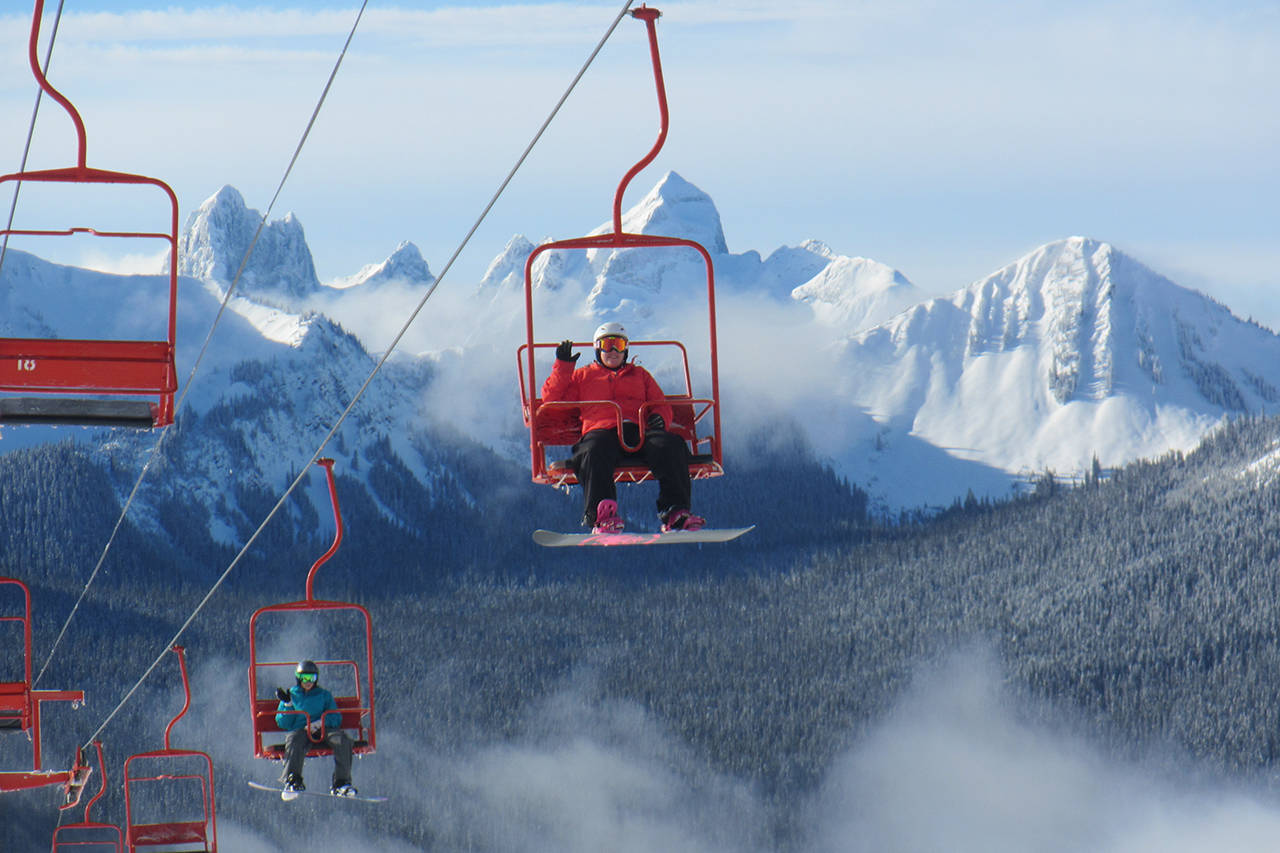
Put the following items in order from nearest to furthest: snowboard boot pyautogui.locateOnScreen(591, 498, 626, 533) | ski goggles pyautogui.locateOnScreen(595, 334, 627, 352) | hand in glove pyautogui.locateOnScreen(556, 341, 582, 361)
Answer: snowboard boot pyautogui.locateOnScreen(591, 498, 626, 533) < ski goggles pyautogui.locateOnScreen(595, 334, 627, 352) < hand in glove pyautogui.locateOnScreen(556, 341, 582, 361)

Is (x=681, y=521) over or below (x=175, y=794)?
over

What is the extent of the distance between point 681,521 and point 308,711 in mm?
7899

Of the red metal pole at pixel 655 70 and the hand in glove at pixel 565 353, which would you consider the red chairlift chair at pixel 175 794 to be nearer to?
the hand in glove at pixel 565 353

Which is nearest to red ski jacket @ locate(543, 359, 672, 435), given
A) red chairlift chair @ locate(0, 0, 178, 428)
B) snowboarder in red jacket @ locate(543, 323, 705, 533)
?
snowboarder in red jacket @ locate(543, 323, 705, 533)

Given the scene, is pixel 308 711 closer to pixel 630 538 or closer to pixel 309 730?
pixel 309 730

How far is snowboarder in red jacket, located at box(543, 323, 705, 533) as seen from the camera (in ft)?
54.9

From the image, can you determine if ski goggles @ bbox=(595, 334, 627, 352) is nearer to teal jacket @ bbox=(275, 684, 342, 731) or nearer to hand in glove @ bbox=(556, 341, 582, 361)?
hand in glove @ bbox=(556, 341, 582, 361)

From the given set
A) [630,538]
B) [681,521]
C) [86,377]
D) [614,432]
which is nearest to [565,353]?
[614,432]

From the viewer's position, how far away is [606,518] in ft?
54.3

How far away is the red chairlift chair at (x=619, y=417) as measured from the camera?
42.4 feet

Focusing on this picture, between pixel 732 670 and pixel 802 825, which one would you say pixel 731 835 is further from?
pixel 732 670

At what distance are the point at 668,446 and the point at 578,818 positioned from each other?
18379 centimetres

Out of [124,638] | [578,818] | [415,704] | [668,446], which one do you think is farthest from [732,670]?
[668,446]

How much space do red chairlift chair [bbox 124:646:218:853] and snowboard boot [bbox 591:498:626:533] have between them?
267 inches
